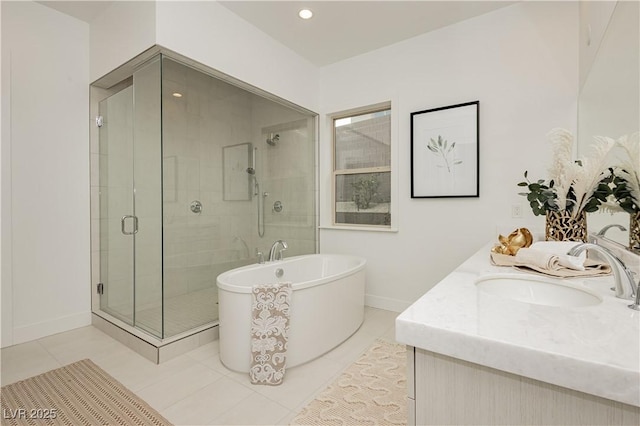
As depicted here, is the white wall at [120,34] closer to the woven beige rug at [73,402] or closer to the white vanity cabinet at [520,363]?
the woven beige rug at [73,402]

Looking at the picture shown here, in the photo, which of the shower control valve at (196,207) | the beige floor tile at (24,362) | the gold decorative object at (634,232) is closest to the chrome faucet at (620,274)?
the gold decorative object at (634,232)

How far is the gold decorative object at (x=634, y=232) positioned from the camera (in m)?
1.08

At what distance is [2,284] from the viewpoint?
2.26m

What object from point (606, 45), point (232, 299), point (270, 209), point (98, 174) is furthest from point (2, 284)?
point (606, 45)

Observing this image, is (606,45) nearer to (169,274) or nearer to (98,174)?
(169,274)

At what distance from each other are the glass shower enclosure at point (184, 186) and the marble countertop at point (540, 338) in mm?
2101

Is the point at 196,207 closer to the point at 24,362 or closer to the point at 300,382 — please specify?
the point at 24,362

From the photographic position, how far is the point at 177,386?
1.78m

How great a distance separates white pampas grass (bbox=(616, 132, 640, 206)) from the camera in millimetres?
1018

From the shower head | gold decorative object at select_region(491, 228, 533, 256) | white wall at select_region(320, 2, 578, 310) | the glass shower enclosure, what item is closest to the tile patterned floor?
the glass shower enclosure

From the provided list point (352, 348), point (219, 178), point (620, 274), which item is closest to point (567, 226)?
point (620, 274)

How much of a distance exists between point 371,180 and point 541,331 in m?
2.72

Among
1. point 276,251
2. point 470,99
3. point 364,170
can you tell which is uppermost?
point 470,99

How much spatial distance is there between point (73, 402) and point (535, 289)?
2.32 m
